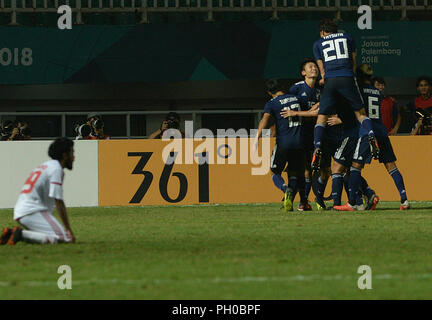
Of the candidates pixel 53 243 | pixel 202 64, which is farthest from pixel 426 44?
pixel 53 243

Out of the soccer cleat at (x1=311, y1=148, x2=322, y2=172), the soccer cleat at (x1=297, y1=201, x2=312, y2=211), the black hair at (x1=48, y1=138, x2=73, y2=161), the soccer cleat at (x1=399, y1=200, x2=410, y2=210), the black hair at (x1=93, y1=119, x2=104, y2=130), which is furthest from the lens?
the black hair at (x1=93, y1=119, x2=104, y2=130)

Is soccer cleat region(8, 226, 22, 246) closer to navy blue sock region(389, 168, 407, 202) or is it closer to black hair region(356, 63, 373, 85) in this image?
navy blue sock region(389, 168, 407, 202)

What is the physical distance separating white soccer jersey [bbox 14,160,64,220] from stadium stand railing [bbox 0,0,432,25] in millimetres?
15482

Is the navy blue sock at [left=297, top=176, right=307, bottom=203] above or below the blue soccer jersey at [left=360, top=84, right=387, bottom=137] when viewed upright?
below

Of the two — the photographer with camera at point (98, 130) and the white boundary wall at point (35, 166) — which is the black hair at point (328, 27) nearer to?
the white boundary wall at point (35, 166)

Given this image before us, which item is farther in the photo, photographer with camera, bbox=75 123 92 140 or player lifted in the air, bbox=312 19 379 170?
photographer with camera, bbox=75 123 92 140

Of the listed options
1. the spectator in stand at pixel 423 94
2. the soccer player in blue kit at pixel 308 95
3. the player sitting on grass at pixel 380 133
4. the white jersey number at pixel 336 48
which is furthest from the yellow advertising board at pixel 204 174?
the white jersey number at pixel 336 48

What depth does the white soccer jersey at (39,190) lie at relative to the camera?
11125 millimetres

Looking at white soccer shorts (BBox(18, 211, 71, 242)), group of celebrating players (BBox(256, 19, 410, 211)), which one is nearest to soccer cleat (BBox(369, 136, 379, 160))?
group of celebrating players (BBox(256, 19, 410, 211))

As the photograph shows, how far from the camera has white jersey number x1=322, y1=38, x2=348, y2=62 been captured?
1485 centimetres

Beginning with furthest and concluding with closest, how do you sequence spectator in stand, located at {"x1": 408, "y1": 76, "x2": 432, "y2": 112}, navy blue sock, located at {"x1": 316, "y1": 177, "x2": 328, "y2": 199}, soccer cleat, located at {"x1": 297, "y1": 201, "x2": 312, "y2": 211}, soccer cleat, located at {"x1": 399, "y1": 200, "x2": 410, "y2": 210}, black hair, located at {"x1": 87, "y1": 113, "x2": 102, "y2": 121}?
black hair, located at {"x1": 87, "y1": 113, "x2": 102, "y2": 121} → spectator in stand, located at {"x1": 408, "y1": 76, "x2": 432, "y2": 112} → soccer cleat, located at {"x1": 297, "y1": 201, "x2": 312, "y2": 211} → navy blue sock, located at {"x1": 316, "y1": 177, "x2": 328, "y2": 199} → soccer cleat, located at {"x1": 399, "y1": 200, "x2": 410, "y2": 210}

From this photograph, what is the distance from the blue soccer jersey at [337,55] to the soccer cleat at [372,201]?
1830mm

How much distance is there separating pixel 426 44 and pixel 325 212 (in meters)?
12.1
